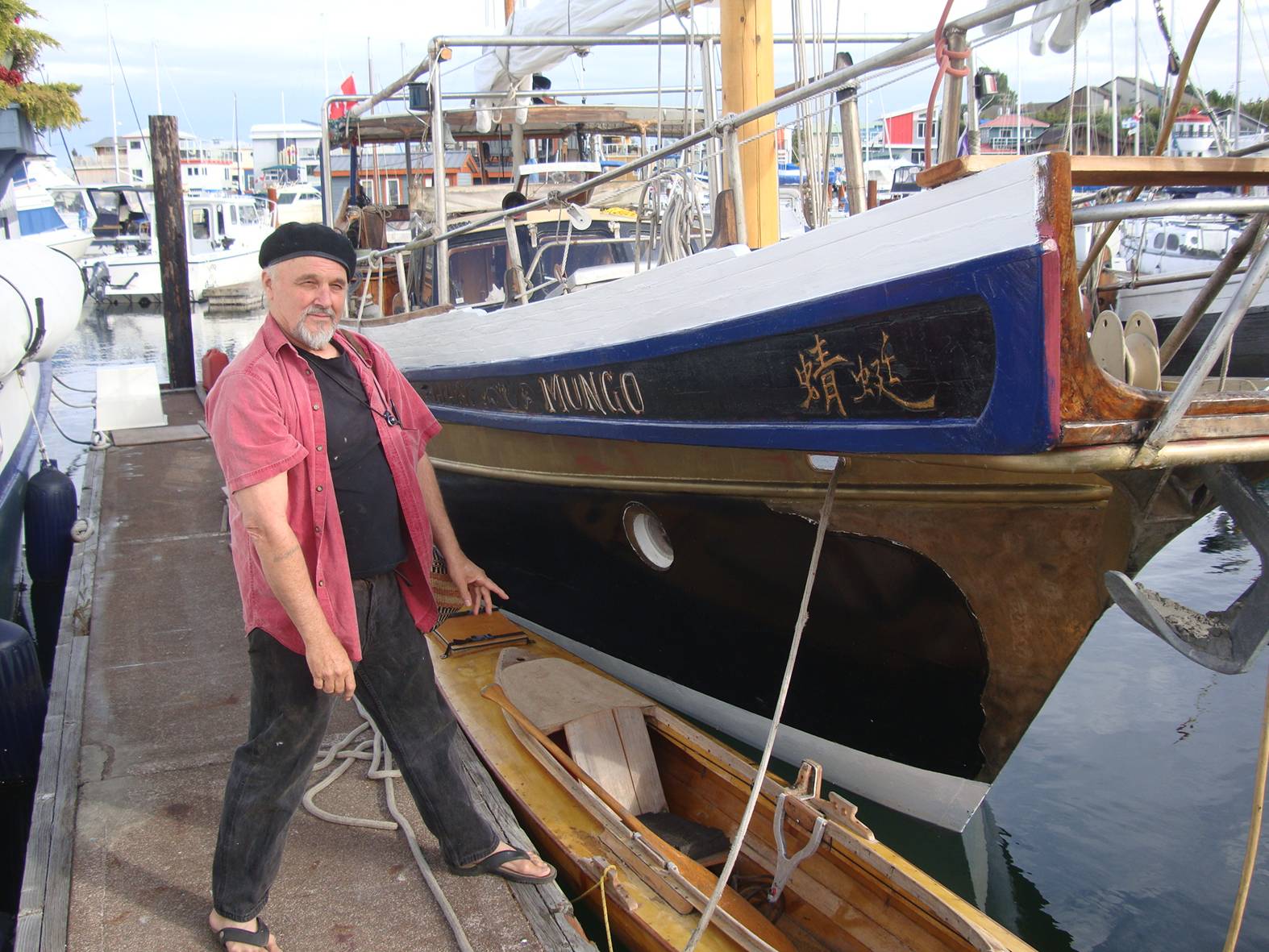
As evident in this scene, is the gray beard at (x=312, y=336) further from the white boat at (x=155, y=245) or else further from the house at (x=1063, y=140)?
the white boat at (x=155, y=245)

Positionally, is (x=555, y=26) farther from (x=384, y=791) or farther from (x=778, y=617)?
(x=384, y=791)

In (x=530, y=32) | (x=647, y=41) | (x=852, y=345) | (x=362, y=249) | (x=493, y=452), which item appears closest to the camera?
(x=852, y=345)

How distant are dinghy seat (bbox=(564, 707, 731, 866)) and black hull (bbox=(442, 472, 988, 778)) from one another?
1.42 ft

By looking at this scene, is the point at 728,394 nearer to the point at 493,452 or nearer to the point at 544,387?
the point at 544,387

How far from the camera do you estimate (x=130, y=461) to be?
8828 mm

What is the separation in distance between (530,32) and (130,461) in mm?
5032

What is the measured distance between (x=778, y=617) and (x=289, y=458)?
214cm

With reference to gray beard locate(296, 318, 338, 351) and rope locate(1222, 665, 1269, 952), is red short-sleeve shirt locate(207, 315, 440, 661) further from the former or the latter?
rope locate(1222, 665, 1269, 952)

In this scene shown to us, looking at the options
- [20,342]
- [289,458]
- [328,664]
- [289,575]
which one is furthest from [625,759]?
[20,342]

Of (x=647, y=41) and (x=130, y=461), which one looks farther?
(x=130, y=461)

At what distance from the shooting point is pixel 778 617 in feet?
13.2

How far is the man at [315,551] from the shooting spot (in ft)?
8.34

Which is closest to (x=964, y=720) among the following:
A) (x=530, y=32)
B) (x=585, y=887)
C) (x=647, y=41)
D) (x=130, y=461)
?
(x=585, y=887)

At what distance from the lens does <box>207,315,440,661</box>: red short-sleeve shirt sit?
8.22 ft
